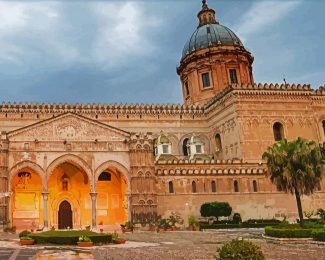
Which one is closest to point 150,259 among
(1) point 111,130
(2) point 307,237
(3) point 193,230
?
(2) point 307,237

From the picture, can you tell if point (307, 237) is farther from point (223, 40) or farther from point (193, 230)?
point (223, 40)

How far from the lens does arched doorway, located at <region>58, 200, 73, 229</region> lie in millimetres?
34844

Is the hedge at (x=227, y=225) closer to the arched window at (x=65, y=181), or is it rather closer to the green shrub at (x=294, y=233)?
the green shrub at (x=294, y=233)

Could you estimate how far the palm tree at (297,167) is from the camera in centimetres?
2428

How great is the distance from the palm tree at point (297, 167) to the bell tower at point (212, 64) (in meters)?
23.5

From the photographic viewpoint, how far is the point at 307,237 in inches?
816

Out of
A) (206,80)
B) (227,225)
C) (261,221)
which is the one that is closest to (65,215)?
(227,225)

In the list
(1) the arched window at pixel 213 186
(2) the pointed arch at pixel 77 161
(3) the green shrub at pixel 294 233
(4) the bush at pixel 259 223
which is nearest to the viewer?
(3) the green shrub at pixel 294 233

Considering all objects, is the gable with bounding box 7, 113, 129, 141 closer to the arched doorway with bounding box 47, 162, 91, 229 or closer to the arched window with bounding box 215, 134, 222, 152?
the arched doorway with bounding box 47, 162, 91, 229

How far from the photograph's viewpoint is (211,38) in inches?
2014

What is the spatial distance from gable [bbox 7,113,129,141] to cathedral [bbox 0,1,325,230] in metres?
0.08

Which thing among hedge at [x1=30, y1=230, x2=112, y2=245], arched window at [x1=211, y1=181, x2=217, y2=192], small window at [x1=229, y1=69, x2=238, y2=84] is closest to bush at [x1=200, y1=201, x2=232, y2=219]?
arched window at [x1=211, y1=181, x2=217, y2=192]

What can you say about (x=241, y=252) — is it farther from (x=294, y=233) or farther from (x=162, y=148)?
(x=162, y=148)

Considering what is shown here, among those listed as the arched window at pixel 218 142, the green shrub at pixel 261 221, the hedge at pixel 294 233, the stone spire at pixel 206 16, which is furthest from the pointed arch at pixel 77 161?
A: the stone spire at pixel 206 16
